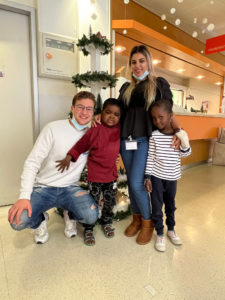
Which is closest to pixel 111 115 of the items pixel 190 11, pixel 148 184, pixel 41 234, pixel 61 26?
pixel 148 184

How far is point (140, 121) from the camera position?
135cm

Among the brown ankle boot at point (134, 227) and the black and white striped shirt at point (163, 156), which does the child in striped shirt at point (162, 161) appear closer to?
the black and white striped shirt at point (163, 156)

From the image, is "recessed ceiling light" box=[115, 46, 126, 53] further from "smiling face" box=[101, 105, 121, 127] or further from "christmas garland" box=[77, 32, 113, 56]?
"smiling face" box=[101, 105, 121, 127]

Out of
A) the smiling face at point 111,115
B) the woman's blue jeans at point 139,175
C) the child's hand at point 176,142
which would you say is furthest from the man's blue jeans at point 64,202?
the child's hand at point 176,142

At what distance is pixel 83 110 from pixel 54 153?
36 cm

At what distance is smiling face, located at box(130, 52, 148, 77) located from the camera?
4.48 feet

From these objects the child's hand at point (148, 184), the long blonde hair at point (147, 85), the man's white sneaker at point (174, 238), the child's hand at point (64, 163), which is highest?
the long blonde hair at point (147, 85)

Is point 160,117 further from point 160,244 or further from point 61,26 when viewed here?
point 61,26

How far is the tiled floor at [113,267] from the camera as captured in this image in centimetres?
102

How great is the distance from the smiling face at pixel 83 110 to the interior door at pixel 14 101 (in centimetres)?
92

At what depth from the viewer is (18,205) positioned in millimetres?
1150

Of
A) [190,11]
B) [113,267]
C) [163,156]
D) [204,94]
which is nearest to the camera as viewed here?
[113,267]

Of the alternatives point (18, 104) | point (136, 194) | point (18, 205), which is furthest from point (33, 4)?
point (136, 194)

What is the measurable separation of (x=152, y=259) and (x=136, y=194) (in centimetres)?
42
